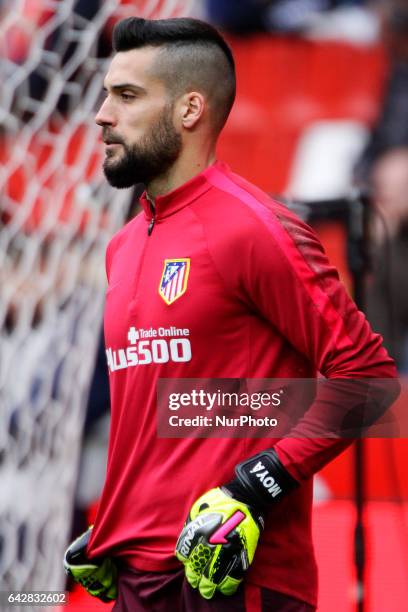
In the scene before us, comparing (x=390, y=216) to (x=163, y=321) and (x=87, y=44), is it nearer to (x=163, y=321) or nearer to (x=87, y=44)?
(x=87, y=44)

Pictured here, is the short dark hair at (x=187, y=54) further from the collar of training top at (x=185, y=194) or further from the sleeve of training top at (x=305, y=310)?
the sleeve of training top at (x=305, y=310)

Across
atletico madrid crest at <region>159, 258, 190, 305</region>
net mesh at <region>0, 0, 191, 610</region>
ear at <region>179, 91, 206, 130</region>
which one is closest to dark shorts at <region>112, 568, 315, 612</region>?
atletico madrid crest at <region>159, 258, 190, 305</region>

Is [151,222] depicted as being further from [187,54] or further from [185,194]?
[187,54]

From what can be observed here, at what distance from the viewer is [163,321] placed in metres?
1.78

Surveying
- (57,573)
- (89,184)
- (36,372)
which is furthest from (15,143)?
(57,573)

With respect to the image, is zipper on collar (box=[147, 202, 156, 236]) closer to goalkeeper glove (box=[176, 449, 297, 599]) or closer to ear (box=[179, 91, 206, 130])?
ear (box=[179, 91, 206, 130])

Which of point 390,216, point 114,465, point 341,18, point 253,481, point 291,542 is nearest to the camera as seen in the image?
point 253,481

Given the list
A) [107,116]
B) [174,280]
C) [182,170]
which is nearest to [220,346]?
[174,280]

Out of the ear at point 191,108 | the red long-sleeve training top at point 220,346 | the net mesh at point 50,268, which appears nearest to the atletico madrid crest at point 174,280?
the red long-sleeve training top at point 220,346

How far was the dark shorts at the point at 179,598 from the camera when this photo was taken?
5.53ft

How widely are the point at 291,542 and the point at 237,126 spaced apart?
423 centimetres

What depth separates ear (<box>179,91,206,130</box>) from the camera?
6.19 feet

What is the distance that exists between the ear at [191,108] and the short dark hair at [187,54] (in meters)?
0.02

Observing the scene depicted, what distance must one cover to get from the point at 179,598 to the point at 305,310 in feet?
1.70
